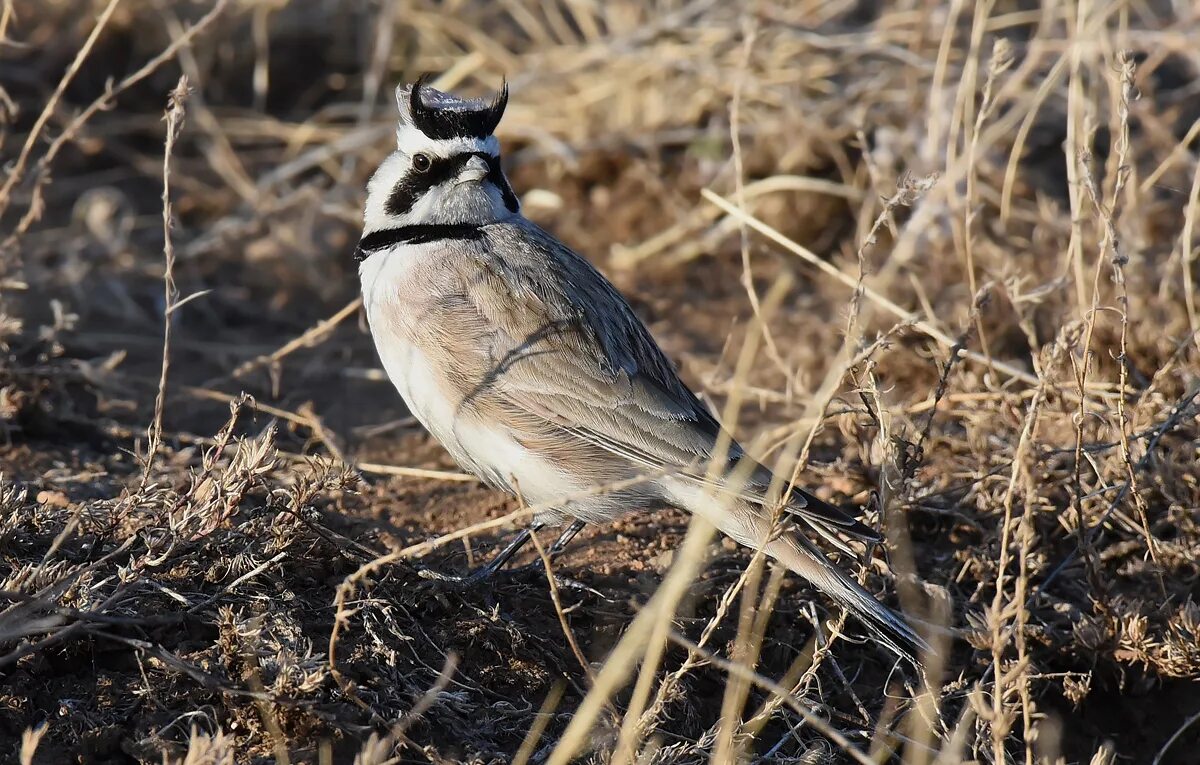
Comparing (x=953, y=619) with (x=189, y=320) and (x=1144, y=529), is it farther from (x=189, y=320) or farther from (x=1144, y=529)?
(x=189, y=320)

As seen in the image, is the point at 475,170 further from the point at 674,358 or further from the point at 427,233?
the point at 674,358

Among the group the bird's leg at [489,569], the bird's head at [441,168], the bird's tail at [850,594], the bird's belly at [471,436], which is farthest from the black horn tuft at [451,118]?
the bird's tail at [850,594]

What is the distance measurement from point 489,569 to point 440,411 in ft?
1.77

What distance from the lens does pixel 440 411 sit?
14.2 feet

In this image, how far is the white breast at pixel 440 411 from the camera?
4.29m

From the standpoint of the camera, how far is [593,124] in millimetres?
7992

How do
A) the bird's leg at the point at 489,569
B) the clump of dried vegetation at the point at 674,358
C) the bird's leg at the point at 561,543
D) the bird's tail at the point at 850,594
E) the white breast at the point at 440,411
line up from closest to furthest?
the clump of dried vegetation at the point at 674,358 < the bird's tail at the point at 850,594 < the bird's leg at the point at 489,569 < the white breast at the point at 440,411 < the bird's leg at the point at 561,543

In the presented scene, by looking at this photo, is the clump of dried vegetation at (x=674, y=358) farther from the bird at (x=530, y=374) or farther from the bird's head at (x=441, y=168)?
the bird's head at (x=441, y=168)

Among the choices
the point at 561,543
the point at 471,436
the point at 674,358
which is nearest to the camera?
the point at 471,436

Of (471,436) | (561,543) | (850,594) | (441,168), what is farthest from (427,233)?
(850,594)

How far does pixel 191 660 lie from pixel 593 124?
5105mm

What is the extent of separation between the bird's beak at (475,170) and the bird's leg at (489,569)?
47.8 inches

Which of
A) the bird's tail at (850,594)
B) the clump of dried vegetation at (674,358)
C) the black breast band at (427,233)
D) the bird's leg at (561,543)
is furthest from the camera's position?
the black breast band at (427,233)

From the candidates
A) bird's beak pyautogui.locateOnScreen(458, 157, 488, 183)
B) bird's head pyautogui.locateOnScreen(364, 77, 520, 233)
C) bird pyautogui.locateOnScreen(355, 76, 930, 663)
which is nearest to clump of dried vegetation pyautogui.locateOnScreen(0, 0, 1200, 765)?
bird pyautogui.locateOnScreen(355, 76, 930, 663)
